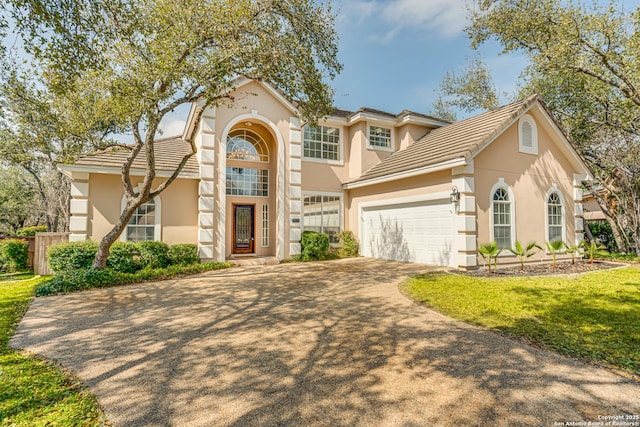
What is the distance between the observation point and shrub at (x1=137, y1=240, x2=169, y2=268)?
1109 centimetres

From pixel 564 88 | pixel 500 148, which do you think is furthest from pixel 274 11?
pixel 564 88

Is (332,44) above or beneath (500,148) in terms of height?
above

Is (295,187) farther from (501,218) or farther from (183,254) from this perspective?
(501,218)

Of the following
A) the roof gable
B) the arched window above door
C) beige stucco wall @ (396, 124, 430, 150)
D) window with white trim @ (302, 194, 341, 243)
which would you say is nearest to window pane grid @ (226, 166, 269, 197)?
the arched window above door

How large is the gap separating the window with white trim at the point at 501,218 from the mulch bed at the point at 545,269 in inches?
38.6

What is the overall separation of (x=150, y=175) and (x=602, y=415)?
10729mm

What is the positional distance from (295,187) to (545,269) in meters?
10.2

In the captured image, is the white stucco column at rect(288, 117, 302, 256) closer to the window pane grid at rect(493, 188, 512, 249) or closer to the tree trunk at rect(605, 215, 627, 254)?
the window pane grid at rect(493, 188, 512, 249)

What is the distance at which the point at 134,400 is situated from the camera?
3.26 metres

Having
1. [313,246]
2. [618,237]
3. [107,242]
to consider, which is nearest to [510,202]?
[313,246]

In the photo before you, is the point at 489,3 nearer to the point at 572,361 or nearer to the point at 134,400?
the point at 572,361

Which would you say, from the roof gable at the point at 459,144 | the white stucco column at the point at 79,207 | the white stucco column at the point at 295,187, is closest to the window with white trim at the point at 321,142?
the white stucco column at the point at 295,187

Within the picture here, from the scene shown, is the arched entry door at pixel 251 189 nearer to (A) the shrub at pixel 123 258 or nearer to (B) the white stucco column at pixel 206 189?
(B) the white stucco column at pixel 206 189

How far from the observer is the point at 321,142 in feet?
53.6
